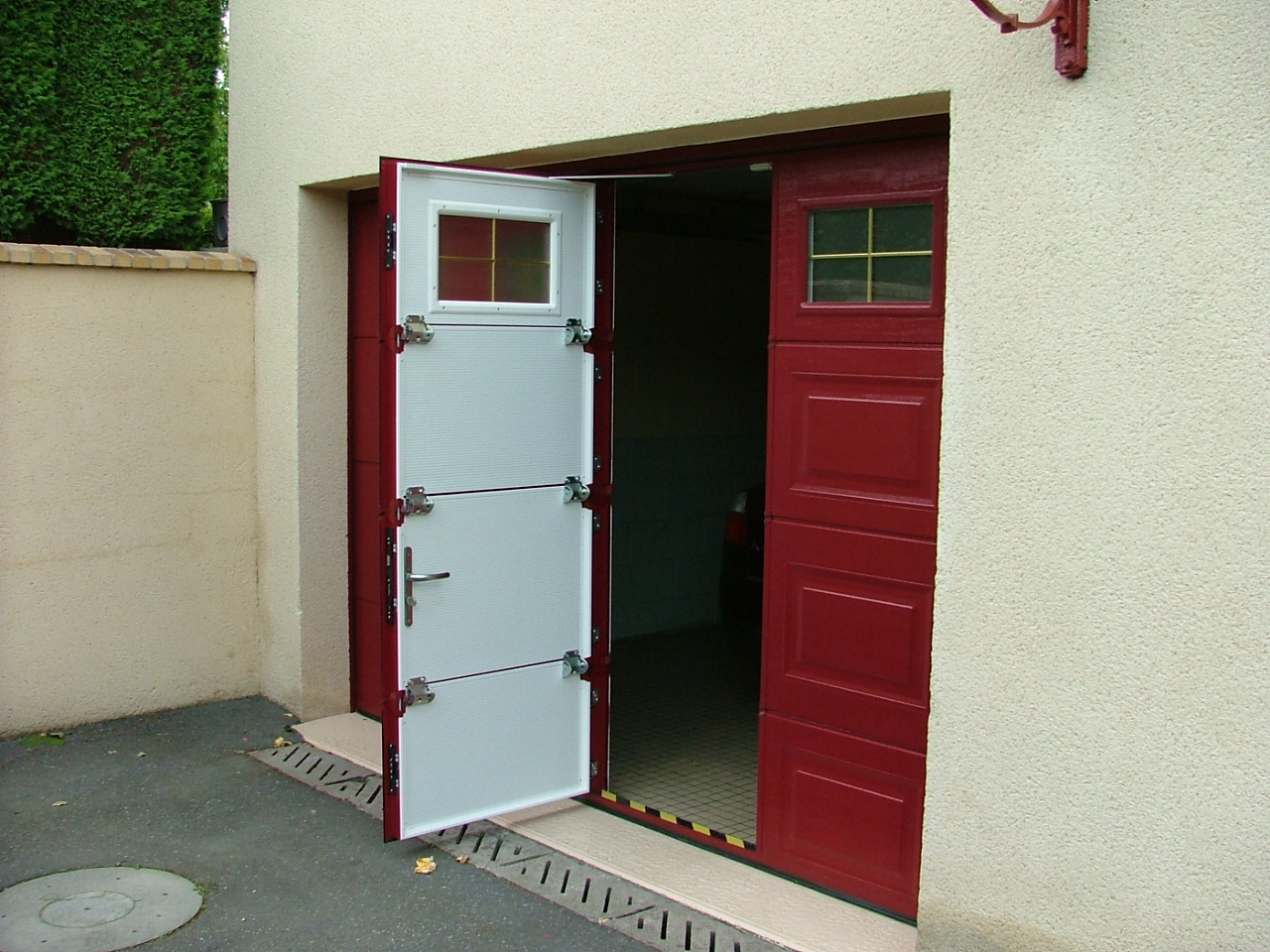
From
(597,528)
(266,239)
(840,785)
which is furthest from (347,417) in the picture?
(840,785)

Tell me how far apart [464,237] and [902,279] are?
67.9 inches

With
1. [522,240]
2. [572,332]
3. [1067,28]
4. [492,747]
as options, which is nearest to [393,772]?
[492,747]

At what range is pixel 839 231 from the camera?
424 cm

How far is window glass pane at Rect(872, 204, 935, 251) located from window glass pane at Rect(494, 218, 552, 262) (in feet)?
4.70

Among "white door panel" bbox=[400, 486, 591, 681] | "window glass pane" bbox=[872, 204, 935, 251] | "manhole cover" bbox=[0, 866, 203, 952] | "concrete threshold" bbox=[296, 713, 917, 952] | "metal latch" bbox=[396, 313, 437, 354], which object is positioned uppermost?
"window glass pane" bbox=[872, 204, 935, 251]

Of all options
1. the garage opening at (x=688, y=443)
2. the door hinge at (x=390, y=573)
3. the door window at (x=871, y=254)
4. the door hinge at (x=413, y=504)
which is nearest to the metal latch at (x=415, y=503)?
the door hinge at (x=413, y=504)

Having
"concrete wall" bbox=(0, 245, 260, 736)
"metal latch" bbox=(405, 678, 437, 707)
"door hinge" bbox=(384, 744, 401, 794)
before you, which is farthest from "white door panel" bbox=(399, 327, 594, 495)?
"concrete wall" bbox=(0, 245, 260, 736)

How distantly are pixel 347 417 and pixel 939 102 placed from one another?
387cm

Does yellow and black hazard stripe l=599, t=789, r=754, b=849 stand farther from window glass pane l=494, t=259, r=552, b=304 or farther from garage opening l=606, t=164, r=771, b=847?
window glass pane l=494, t=259, r=552, b=304

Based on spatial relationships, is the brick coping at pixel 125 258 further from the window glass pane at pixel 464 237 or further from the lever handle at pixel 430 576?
the lever handle at pixel 430 576

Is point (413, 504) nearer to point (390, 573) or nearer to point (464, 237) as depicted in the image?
point (390, 573)

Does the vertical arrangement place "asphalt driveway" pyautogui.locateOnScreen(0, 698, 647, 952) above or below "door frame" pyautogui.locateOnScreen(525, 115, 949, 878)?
below

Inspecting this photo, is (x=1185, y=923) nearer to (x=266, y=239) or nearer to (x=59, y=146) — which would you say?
(x=266, y=239)

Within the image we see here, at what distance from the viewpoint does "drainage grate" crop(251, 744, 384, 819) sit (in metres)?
5.52
